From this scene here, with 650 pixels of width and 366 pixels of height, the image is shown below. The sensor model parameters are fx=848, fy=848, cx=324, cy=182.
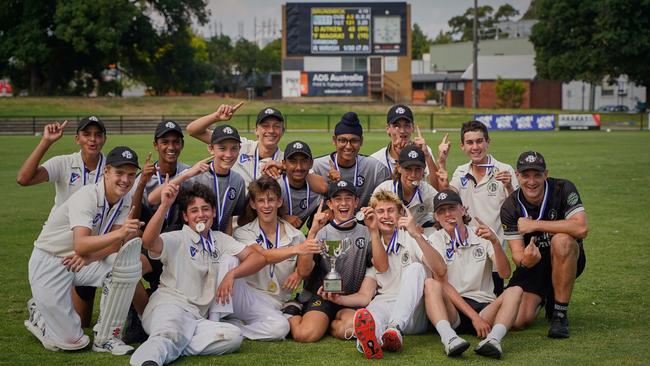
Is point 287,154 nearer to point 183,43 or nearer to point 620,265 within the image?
point 620,265

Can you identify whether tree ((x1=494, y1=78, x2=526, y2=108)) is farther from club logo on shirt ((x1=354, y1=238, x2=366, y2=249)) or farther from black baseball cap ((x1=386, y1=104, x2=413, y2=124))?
club logo on shirt ((x1=354, y1=238, x2=366, y2=249))

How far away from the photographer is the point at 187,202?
23.0ft

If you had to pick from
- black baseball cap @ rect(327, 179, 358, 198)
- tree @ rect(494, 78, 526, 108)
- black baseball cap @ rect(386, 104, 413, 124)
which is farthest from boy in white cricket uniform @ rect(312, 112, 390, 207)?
tree @ rect(494, 78, 526, 108)

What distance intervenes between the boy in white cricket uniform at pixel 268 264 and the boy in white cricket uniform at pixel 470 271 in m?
1.13

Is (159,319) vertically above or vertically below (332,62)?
below

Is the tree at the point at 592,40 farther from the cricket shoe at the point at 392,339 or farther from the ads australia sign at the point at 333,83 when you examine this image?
the cricket shoe at the point at 392,339

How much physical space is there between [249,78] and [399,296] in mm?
102027

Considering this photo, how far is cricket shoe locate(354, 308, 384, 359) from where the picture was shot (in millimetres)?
6297

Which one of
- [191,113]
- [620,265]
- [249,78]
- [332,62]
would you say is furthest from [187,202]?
[249,78]

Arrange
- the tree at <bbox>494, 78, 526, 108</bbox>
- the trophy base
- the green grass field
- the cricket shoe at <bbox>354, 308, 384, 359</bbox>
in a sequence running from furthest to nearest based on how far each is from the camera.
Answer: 1. the tree at <bbox>494, 78, 526, 108</bbox>
2. the trophy base
3. the green grass field
4. the cricket shoe at <bbox>354, 308, 384, 359</bbox>

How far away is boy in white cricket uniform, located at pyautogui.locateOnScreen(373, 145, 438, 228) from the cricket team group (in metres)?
0.02

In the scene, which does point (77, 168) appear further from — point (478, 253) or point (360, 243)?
point (478, 253)

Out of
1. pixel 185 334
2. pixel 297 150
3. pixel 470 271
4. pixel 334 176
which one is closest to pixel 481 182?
pixel 470 271

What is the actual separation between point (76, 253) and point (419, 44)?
14089 centimetres
